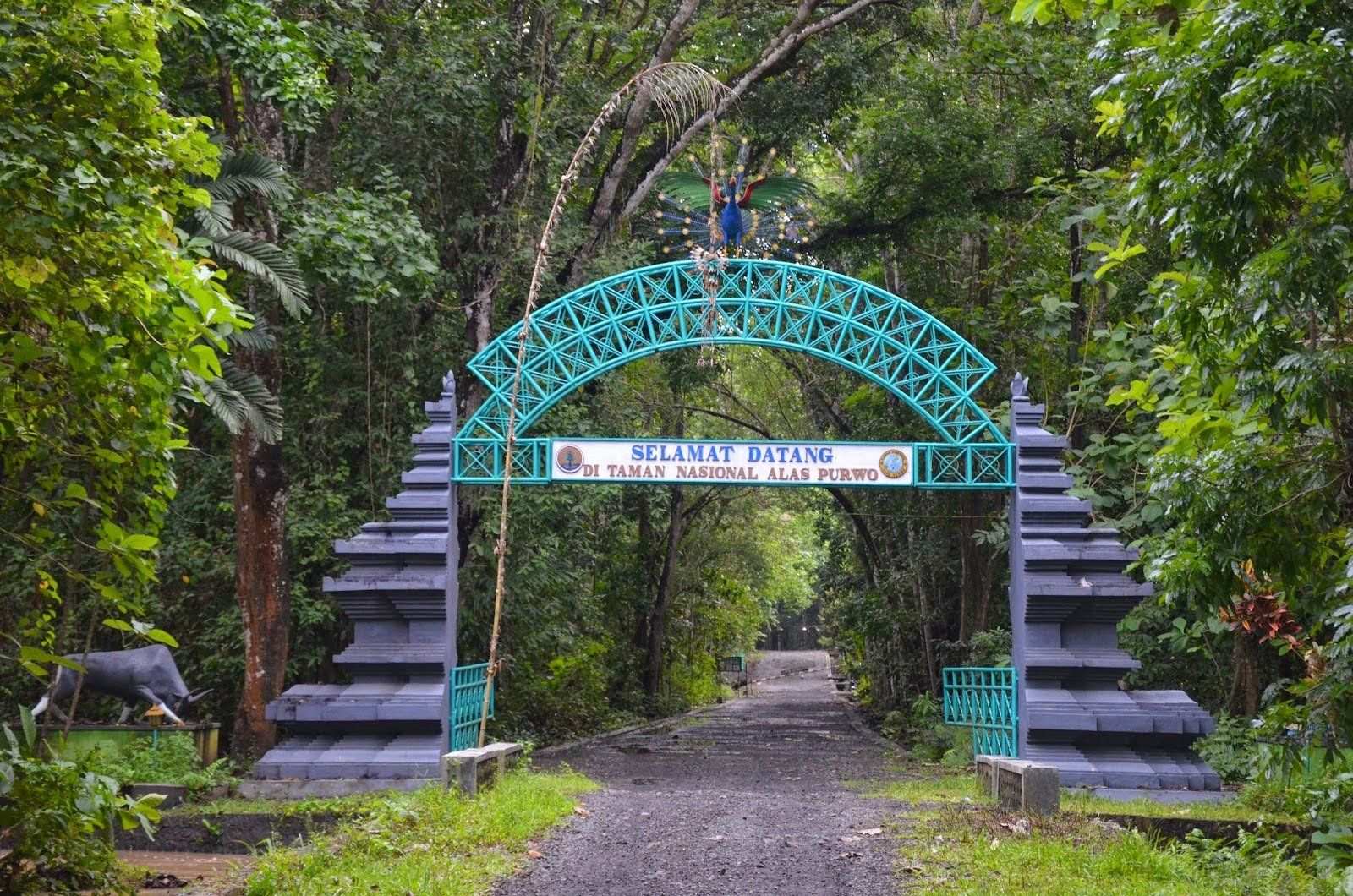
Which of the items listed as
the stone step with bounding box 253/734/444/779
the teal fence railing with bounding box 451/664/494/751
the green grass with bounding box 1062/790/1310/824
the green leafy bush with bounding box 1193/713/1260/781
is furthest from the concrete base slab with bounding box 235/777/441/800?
the green leafy bush with bounding box 1193/713/1260/781

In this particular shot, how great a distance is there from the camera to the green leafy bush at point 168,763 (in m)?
10.7

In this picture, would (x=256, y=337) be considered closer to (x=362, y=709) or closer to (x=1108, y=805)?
(x=362, y=709)

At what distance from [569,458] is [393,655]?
2.34m

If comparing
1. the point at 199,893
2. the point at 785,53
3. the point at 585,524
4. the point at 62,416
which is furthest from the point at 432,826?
the point at 785,53

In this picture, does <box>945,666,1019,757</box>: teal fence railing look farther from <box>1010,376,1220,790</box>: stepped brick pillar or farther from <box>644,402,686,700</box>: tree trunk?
<box>644,402,686,700</box>: tree trunk

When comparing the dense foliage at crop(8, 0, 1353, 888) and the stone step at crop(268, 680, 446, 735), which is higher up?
the dense foliage at crop(8, 0, 1353, 888)

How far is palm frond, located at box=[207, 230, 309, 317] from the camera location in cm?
1061

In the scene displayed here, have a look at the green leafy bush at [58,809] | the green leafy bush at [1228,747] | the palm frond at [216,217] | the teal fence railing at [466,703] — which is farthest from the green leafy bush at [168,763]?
the green leafy bush at [1228,747]

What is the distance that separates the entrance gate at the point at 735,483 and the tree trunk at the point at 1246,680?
250 cm

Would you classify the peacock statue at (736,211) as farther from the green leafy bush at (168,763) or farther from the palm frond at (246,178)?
the green leafy bush at (168,763)

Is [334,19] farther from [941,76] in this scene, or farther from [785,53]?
[941,76]

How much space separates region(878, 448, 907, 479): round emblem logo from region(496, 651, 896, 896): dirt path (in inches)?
112

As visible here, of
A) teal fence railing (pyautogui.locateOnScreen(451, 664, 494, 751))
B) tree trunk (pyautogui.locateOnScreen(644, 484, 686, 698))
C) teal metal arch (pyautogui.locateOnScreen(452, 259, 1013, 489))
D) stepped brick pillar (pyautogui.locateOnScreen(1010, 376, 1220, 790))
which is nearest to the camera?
stepped brick pillar (pyautogui.locateOnScreen(1010, 376, 1220, 790))

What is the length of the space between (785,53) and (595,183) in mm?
3336
